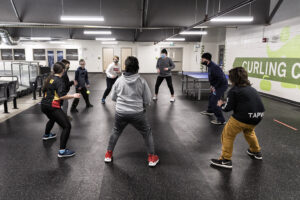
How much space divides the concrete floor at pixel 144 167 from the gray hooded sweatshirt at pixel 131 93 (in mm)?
832

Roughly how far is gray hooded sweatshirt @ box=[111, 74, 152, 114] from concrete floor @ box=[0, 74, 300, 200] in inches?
32.8

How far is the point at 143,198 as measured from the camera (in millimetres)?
2279

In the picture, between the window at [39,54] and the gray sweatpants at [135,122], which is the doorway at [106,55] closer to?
the window at [39,54]

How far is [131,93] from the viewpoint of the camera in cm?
267

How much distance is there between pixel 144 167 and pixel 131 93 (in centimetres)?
104

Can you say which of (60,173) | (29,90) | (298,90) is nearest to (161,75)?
(298,90)

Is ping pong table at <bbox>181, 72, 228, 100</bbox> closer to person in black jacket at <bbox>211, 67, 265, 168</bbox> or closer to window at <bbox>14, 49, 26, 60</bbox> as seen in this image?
person in black jacket at <bbox>211, 67, 265, 168</bbox>

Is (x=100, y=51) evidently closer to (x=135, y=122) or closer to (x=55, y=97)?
(x=55, y=97)

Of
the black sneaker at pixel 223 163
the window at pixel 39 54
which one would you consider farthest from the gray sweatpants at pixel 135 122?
the window at pixel 39 54

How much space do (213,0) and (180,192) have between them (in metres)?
9.25

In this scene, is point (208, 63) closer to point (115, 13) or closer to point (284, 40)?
→ point (284, 40)

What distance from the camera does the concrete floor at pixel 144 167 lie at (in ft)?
7.88

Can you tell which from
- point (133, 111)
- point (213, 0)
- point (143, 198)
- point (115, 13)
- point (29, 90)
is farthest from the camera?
point (115, 13)

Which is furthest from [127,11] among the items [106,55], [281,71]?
[106,55]
